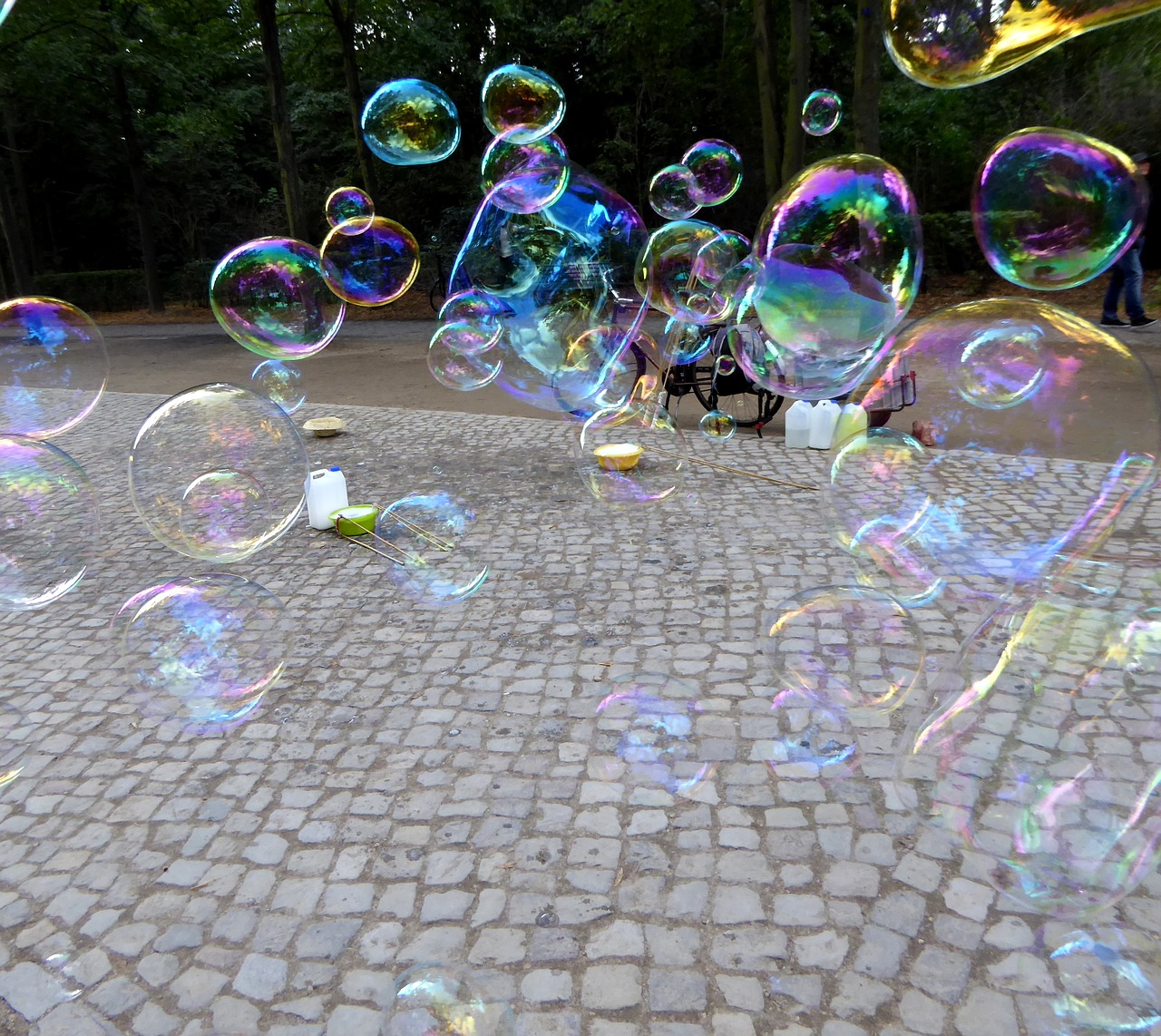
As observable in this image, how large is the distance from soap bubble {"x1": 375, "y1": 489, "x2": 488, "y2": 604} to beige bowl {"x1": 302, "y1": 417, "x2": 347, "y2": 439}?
2251mm

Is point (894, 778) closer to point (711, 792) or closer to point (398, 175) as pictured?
point (711, 792)

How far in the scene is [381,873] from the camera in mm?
2498

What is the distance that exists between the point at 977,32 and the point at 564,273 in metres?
3.13

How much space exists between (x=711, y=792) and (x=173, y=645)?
7.73ft

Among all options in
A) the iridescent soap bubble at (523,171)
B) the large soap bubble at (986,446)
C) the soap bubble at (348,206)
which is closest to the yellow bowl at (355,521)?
the iridescent soap bubble at (523,171)

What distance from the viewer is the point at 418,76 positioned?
20844 mm

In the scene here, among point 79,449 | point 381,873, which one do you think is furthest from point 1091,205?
point 79,449

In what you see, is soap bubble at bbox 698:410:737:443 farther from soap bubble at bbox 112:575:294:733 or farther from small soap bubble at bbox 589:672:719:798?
soap bubble at bbox 112:575:294:733

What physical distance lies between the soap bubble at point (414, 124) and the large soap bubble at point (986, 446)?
3.85 metres

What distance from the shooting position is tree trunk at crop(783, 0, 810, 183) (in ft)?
38.6

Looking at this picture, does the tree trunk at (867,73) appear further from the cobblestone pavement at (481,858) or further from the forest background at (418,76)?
the cobblestone pavement at (481,858)

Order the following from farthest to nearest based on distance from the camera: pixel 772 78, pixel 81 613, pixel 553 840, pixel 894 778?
pixel 772 78 < pixel 81 613 < pixel 894 778 < pixel 553 840

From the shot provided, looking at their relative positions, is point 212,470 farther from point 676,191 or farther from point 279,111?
point 279,111

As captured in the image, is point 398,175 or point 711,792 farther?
point 398,175
